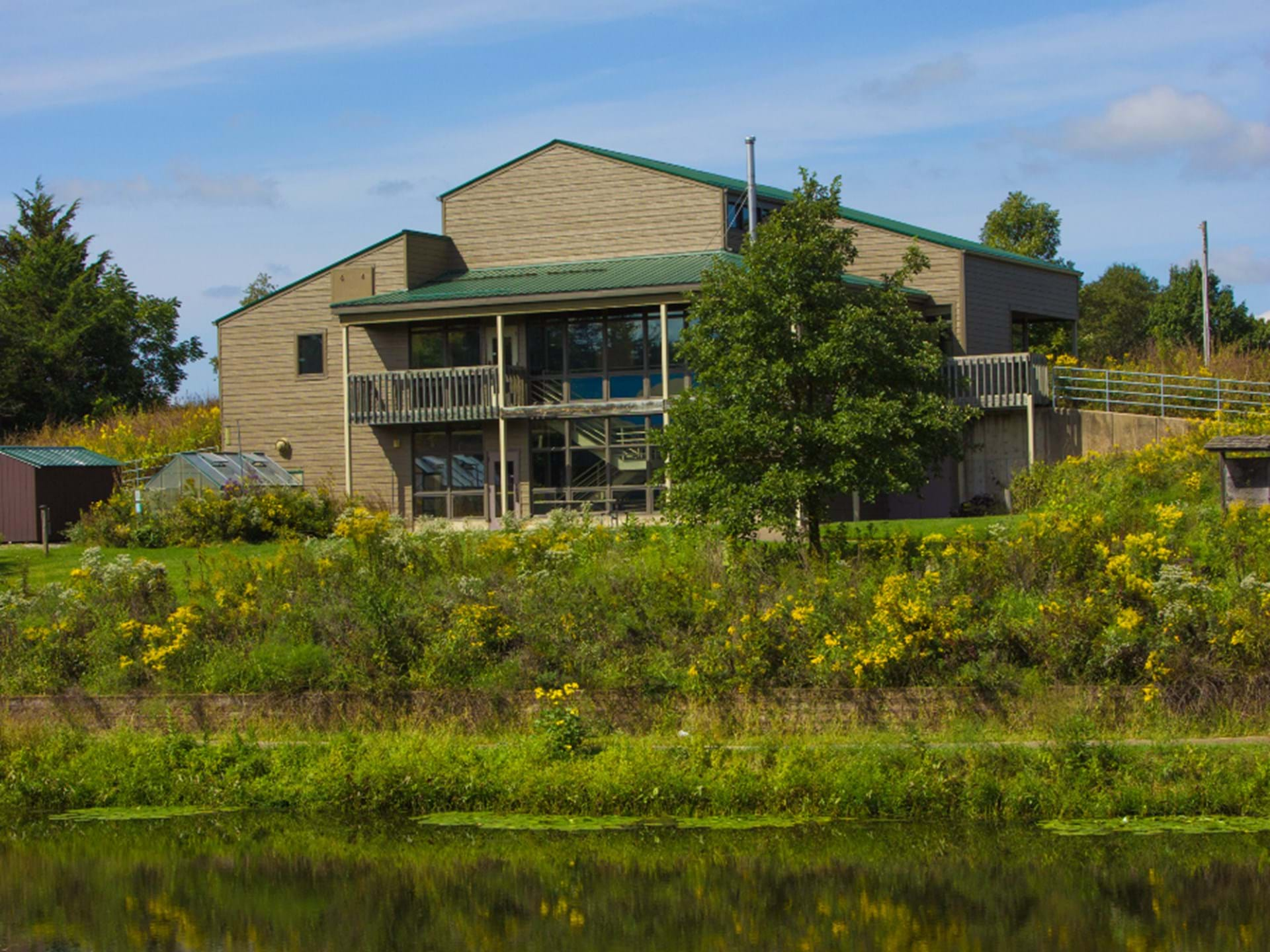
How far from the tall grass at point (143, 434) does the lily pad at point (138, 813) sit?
2349 cm

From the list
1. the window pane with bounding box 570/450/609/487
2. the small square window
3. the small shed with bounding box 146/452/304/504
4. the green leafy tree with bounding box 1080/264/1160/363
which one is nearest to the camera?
the small shed with bounding box 146/452/304/504

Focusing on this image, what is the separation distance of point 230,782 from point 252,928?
11.9 ft

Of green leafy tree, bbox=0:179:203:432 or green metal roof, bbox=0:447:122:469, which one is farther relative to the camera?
green leafy tree, bbox=0:179:203:432

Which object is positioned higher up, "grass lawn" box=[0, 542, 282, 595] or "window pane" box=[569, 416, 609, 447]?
"window pane" box=[569, 416, 609, 447]

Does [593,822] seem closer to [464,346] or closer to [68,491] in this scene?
[68,491]

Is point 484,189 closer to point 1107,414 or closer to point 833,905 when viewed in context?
point 1107,414

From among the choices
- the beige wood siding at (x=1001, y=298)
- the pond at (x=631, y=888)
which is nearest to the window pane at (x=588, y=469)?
the beige wood siding at (x=1001, y=298)

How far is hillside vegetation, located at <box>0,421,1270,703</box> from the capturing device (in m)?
17.0

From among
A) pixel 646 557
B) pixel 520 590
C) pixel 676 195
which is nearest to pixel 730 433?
pixel 646 557

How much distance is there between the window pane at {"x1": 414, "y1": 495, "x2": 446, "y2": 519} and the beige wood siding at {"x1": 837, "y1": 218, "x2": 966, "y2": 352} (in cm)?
1080

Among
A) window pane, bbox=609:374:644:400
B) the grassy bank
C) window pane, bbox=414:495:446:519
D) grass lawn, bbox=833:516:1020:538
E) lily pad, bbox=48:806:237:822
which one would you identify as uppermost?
window pane, bbox=609:374:644:400

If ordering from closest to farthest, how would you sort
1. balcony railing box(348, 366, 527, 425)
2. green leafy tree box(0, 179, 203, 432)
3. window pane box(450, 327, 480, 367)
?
balcony railing box(348, 366, 527, 425), window pane box(450, 327, 480, 367), green leafy tree box(0, 179, 203, 432)

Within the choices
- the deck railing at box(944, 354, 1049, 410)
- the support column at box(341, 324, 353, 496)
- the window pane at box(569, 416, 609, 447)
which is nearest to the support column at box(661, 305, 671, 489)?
the window pane at box(569, 416, 609, 447)

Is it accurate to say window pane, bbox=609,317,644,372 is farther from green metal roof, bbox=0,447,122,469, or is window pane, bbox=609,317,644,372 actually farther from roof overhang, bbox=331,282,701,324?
green metal roof, bbox=0,447,122,469
